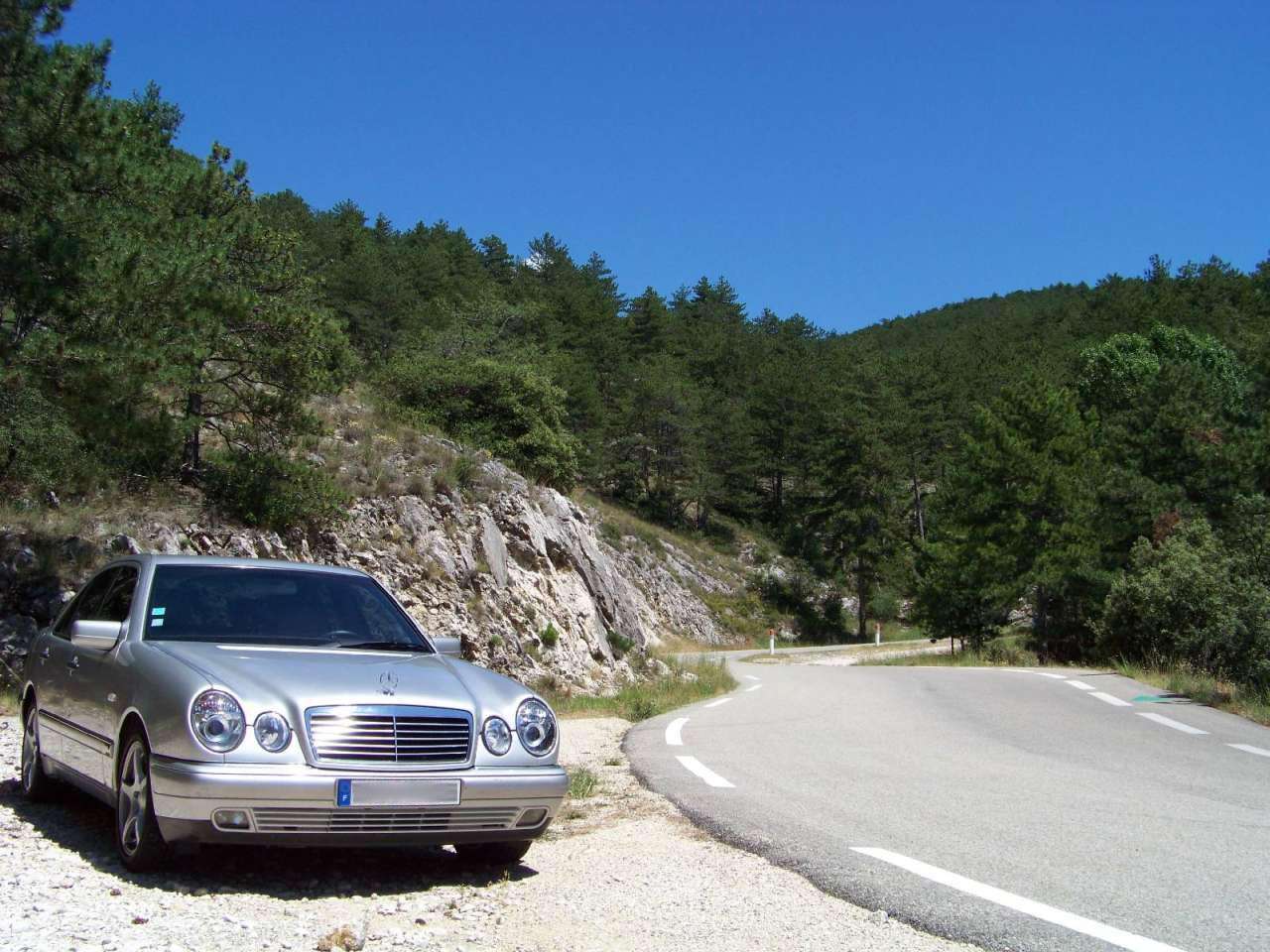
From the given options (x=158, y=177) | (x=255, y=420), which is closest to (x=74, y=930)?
(x=158, y=177)

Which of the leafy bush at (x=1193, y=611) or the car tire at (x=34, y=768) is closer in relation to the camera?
the car tire at (x=34, y=768)

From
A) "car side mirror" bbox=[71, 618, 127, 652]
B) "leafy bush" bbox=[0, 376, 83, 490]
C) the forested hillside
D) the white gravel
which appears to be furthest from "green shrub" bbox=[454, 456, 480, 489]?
"car side mirror" bbox=[71, 618, 127, 652]

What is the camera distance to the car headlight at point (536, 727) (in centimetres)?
557

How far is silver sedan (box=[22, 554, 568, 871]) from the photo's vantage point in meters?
4.88

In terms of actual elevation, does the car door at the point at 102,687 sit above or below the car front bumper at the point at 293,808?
above

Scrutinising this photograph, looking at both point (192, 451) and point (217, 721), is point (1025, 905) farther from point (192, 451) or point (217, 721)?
point (192, 451)

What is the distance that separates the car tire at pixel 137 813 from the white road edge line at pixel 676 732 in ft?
20.9

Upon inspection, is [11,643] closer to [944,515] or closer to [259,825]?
[259,825]

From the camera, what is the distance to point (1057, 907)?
4.75 m

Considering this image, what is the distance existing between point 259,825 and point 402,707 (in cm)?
80

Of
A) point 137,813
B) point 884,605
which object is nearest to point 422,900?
point 137,813

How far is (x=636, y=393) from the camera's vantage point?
231 ft

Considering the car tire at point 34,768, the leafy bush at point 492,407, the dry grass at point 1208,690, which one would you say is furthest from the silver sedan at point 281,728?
the leafy bush at point 492,407

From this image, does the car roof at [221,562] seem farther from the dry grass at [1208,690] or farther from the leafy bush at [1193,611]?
the leafy bush at [1193,611]
